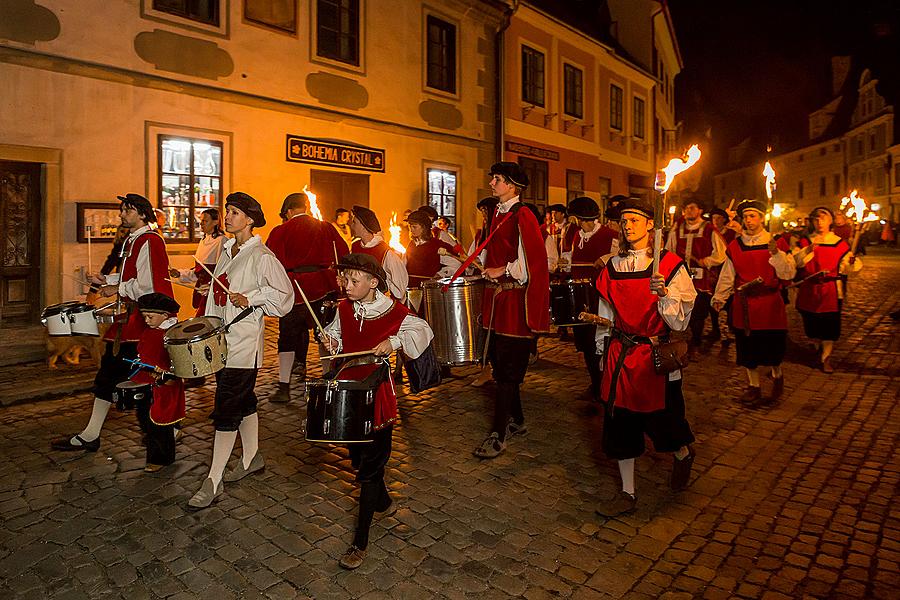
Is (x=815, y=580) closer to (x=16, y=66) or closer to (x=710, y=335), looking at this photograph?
(x=710, y=335)

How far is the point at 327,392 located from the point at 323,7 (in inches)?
435

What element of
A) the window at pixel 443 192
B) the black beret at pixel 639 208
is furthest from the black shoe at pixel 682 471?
the window at pixel 443 192

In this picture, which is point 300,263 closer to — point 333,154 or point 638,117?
point 333,154

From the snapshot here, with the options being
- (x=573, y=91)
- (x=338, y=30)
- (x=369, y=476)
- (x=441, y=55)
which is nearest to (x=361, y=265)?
(x=369, y=476)

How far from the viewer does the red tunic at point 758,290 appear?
21.8 ft

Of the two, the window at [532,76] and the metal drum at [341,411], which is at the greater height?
the window at [532,76]

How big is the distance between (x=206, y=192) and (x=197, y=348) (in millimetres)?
7604

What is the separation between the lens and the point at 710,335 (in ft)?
35.3

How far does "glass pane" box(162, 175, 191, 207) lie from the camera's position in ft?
33.7

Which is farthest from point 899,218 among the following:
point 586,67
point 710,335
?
point 710,335

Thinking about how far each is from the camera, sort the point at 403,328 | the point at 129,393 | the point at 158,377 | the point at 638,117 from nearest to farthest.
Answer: the point at 403,328 → the point at 158,377 → the point at 129,393 → the point at 638,117

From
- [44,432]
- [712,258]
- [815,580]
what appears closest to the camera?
[815,580]

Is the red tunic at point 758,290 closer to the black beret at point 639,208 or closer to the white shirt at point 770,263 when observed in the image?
the white shirt at point 770,263

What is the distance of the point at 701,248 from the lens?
9539mm
